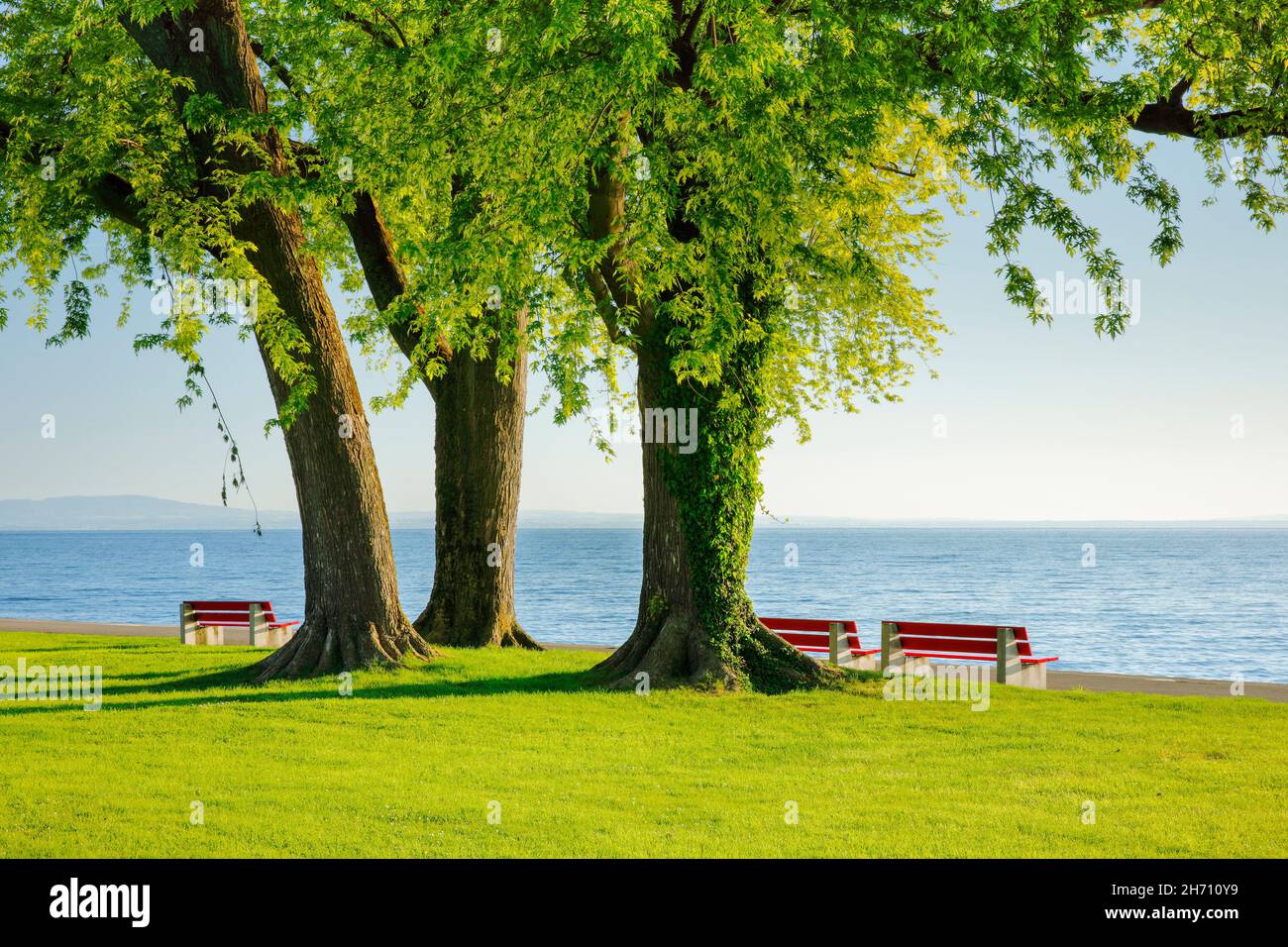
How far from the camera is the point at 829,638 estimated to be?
58.6 ft

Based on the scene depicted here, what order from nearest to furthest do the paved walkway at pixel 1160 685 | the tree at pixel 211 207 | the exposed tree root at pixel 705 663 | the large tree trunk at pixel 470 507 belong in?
1. the tree at pixel 211 207
2. the exposed tree root at pixel 705 663
3. the paved walkway at pixel 1160 685
4. the large tree trunk at pixel 470 507

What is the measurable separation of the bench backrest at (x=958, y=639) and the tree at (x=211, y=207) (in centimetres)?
753

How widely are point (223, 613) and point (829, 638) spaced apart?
12.3 metres

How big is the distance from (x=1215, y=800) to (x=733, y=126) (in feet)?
25.2

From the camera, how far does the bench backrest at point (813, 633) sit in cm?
1784

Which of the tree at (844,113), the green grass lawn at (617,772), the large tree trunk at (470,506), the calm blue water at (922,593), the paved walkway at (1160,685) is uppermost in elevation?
the tree at (844,113)

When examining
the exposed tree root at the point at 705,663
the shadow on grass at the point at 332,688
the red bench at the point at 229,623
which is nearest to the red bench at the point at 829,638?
the exposed tree root at the point at 705,663

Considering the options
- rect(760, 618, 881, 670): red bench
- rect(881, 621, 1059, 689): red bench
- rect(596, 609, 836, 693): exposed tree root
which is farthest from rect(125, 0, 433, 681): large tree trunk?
rect(881, 621, 1059, 689): red bench

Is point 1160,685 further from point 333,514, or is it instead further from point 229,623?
point 229,623

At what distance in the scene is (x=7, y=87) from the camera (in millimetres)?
15367

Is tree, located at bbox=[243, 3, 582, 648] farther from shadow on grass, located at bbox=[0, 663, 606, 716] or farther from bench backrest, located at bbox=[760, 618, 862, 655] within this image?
bench backrest, located at bbox=[760, 618, 862, 655]

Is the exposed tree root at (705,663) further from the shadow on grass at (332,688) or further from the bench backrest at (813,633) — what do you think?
the bench backrest at (813,633)

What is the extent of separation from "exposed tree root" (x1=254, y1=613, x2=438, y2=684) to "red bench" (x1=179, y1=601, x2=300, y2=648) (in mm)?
5563
